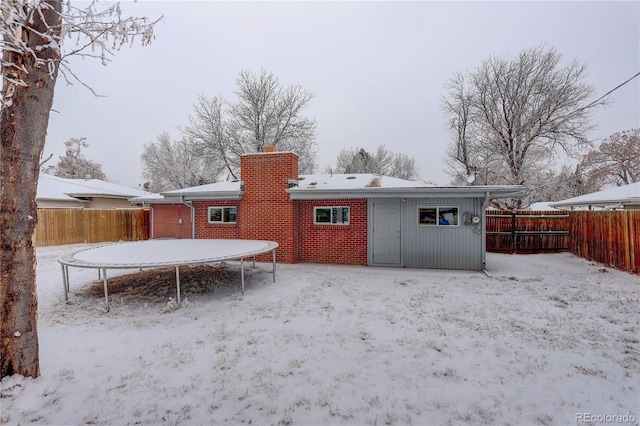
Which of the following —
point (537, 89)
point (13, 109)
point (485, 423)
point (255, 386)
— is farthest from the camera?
point (537, 89)

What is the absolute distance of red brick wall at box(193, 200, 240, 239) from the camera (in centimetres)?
1069

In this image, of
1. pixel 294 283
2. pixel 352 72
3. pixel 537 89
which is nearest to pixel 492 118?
pixel 537 89

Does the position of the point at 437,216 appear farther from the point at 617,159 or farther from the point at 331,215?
the point at 617,159

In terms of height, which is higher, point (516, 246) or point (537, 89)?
point (537, 89)

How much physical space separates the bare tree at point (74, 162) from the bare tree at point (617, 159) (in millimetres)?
47353

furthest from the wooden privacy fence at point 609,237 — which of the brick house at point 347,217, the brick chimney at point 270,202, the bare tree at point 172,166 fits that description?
the bare tree at point 172,166

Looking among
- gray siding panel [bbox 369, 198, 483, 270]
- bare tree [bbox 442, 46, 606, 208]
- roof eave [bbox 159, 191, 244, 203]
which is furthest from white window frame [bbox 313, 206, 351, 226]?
bare tree [bbox 442, 46, 606, 208]

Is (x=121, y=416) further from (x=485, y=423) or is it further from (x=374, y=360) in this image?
(x=485, y=423)

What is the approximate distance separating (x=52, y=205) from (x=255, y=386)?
21.7m

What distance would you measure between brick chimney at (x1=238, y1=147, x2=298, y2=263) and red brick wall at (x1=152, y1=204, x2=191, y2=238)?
3769 millimetres

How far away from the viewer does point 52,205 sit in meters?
18.0

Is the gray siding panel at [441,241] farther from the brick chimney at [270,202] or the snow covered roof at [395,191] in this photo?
the brick chimney at [270,202]

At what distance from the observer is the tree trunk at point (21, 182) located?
2584mm

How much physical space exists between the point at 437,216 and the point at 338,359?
261 inches
